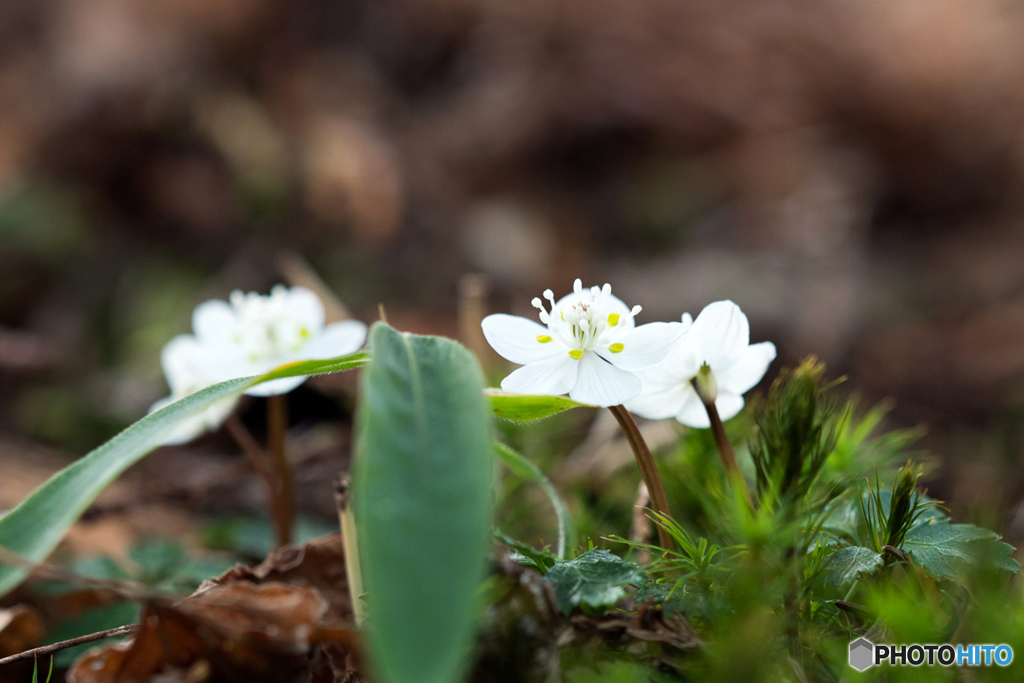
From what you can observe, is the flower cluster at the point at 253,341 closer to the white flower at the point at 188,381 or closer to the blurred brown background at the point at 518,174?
the white flower at the point at 188,381

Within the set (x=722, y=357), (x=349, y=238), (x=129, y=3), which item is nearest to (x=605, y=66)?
(x=349, y=238)

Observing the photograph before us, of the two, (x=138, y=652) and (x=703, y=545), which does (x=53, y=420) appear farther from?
(x=703, y=545)

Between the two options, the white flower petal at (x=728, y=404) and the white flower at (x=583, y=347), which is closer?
the white flower at (x=583, y=347)

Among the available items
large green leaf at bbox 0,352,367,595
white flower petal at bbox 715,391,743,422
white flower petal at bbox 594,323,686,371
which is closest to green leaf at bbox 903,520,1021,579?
white flower petal at bbox 715,391,743,422

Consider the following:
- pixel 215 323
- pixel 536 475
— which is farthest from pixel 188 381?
pixel 536 475

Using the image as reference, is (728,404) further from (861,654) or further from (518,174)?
(518,174)

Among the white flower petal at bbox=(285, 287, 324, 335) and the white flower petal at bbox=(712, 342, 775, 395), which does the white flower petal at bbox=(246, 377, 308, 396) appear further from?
the white flower petal at bbox=(712, 342, 775, 395)

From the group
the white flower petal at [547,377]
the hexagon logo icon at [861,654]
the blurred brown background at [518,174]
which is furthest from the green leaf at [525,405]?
the blurred brown background at [518,174]
